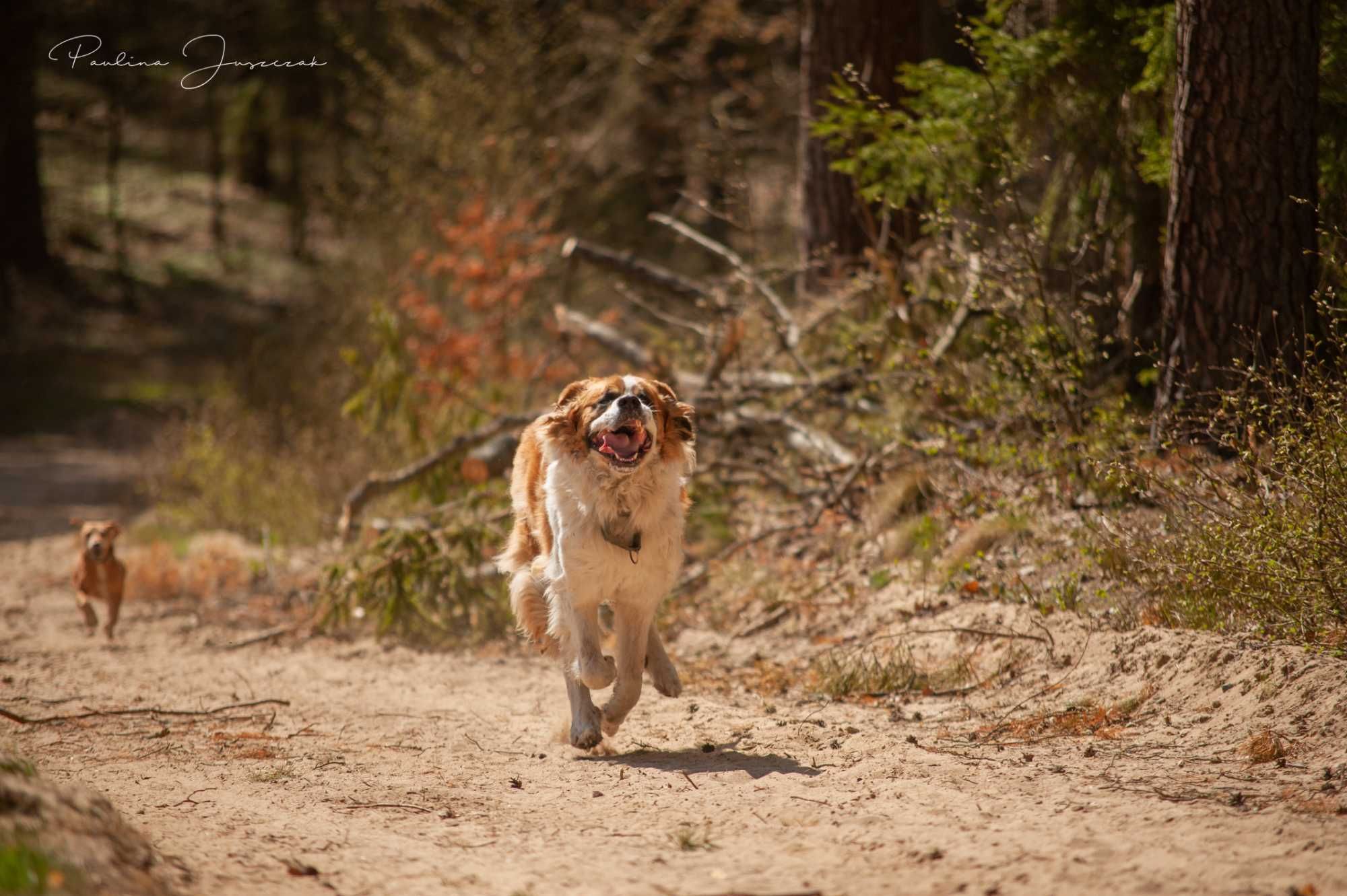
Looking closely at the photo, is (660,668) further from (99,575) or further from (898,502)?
(99,575)

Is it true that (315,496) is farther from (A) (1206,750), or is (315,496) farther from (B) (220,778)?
(A) (1206,750)

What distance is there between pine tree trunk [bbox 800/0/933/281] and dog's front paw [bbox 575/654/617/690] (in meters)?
6.05

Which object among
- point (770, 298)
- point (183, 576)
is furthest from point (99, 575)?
point (770, 298)

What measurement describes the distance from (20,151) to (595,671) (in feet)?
75.2

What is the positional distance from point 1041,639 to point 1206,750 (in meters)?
1.57

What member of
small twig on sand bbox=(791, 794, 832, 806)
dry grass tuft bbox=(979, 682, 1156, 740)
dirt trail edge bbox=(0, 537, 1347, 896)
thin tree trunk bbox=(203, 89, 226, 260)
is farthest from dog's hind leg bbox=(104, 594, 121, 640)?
thin tree trunk bbox=(203, 89, 226, 260)

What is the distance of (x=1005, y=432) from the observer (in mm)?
8328

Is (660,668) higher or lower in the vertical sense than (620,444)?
lower

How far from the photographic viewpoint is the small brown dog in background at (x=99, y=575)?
9.03 metres

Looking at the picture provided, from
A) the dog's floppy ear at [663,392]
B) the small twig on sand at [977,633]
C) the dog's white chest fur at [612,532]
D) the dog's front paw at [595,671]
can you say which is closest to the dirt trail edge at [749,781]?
the small twig on sand at [977,633]

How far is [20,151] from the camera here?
23781 millimetres

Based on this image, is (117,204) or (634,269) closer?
(634,269)

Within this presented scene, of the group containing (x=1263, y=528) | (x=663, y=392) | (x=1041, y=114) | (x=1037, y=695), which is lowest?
(x=1037, y=695)

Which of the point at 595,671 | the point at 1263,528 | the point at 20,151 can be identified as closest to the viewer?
the point at 1263,528
